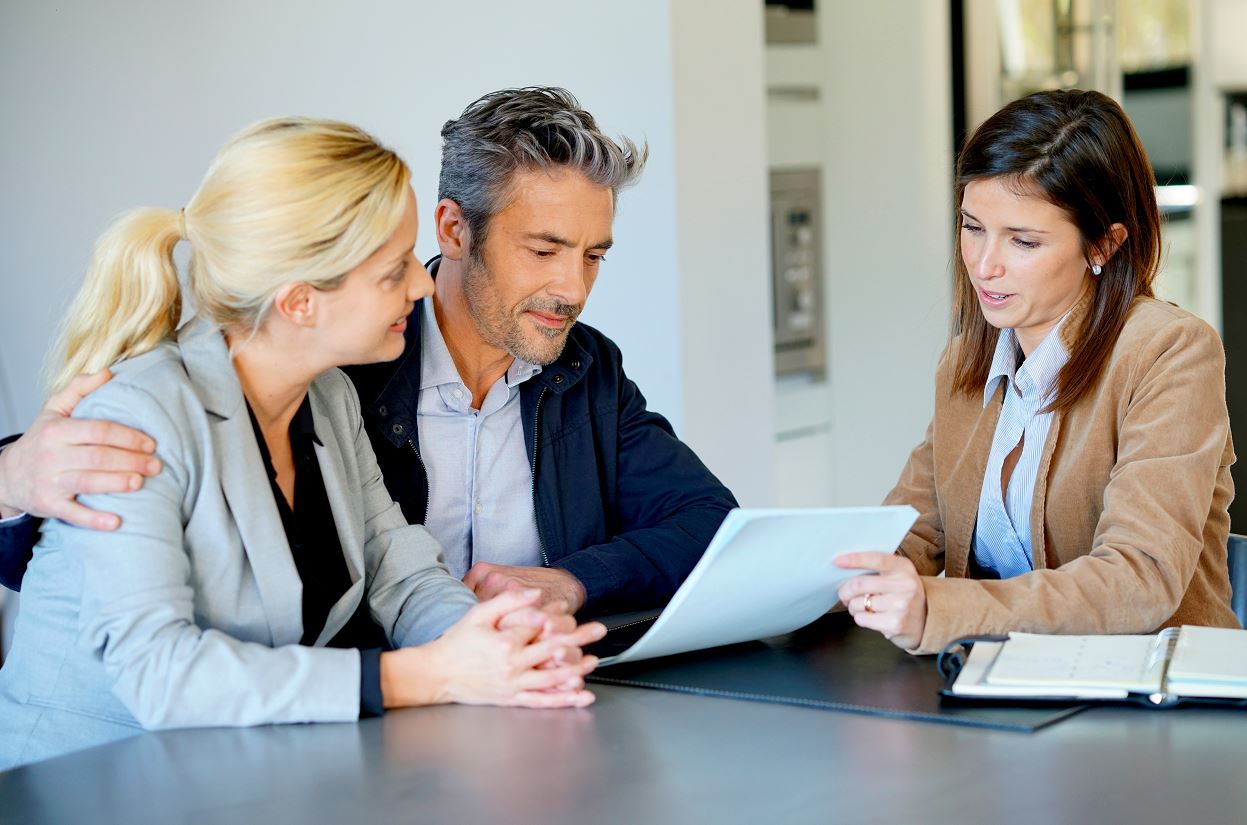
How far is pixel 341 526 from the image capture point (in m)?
1.69

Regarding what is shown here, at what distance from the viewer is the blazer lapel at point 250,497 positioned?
1502 mm

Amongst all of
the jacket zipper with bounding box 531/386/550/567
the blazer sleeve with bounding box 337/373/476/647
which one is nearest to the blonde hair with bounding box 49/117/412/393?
the blazer sleeve with bounding box 337/373/476/647

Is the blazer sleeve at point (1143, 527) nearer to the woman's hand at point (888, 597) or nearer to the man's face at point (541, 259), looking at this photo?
the woman's hand at point (888, 597)

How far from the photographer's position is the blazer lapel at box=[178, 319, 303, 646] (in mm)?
1502

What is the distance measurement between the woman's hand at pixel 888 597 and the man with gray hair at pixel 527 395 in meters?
0.49

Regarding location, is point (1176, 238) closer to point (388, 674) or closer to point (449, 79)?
point (449, 79)

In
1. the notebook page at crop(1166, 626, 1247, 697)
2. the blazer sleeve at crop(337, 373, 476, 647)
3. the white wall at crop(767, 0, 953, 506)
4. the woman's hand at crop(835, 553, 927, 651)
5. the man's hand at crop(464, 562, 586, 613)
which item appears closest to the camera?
the notebook page at crop(1166, 626, 1247, 697)

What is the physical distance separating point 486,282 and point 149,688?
93cm

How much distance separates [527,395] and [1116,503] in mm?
856

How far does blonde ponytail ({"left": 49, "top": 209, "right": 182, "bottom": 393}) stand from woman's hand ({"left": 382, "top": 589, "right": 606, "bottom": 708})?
0.47 meters

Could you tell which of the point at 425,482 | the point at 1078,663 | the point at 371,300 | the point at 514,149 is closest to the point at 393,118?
the point at 514,149

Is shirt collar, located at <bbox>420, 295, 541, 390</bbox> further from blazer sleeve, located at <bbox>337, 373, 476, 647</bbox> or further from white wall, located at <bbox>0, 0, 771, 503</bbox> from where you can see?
white wall, located at <bbox>0, 0, 771, 503</bbox>

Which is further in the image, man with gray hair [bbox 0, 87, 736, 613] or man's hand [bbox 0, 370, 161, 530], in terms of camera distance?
man with gray hair [bbox 0, 87, 736, 613]

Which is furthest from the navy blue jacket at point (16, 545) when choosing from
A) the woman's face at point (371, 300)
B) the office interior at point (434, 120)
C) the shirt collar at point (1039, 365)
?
the office interior at point (434, 120)
